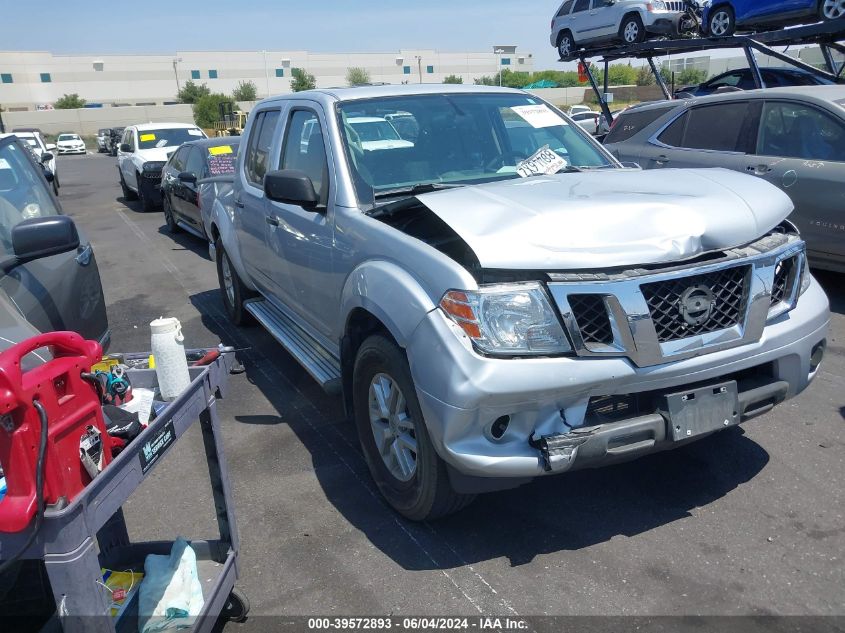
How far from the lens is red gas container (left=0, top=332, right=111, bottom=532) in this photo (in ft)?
5.70

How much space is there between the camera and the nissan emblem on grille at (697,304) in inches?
113

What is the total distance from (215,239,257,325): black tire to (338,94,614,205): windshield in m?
2.48

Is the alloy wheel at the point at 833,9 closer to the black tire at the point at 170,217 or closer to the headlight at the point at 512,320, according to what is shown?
the headlight at the point at 512,320

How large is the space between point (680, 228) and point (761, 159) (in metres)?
4.50

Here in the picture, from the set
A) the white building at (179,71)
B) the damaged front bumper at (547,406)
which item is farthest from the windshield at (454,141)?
the white building at (179,71)

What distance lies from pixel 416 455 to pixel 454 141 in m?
2.01

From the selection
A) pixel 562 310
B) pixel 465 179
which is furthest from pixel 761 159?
pixel 562 310

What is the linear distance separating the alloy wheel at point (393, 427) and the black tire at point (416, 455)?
0.08ft

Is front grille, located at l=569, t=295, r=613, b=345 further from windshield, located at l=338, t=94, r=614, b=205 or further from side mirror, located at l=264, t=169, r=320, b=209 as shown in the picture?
side mirror, located at l=264, t=169, r=320, b=209

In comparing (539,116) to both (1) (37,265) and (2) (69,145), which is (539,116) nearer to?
(1) (37,265)

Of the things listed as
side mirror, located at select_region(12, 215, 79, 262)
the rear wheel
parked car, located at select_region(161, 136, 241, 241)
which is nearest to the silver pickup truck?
side mirror, located at select_region(12, 215, 79, 262)

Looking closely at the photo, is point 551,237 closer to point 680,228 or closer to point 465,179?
point 680,228

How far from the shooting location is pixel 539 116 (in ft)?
15.1

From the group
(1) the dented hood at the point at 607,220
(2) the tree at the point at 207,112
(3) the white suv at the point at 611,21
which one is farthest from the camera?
(2) the tree at the point at 207,112
